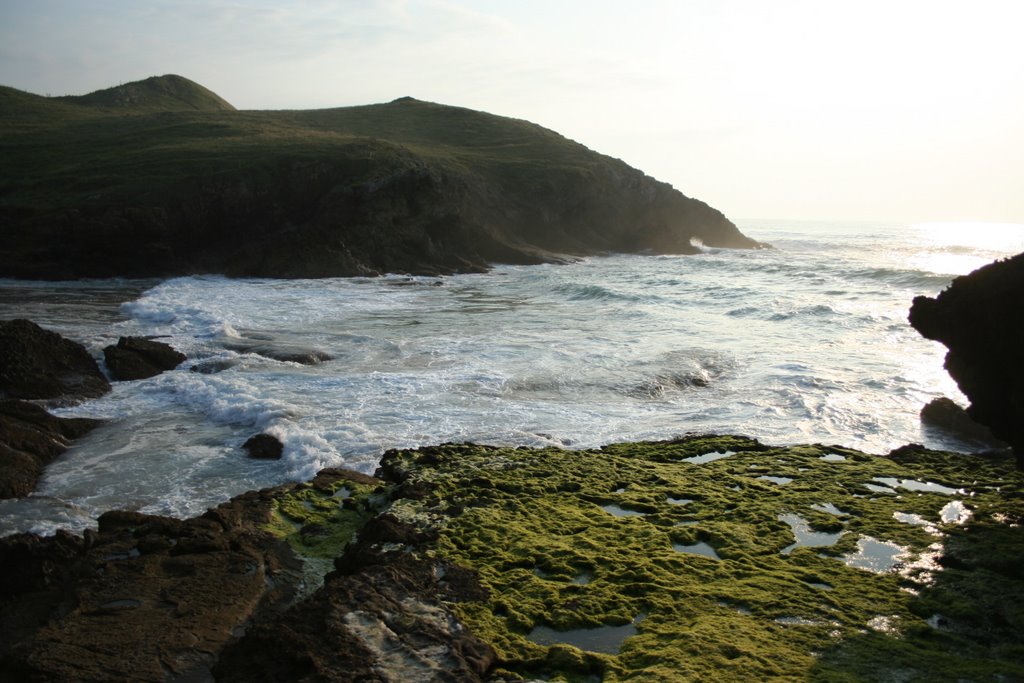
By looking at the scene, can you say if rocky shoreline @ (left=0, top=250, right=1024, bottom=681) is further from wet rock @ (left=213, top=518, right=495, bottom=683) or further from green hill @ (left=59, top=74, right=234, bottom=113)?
green hill @ (left=59, top=74, right=234, bottom=113)

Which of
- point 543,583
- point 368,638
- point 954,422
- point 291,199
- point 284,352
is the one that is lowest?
point 543,583

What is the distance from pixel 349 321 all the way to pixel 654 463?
796 inches

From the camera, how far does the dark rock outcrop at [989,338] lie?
35.2ft

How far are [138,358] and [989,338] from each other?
19372 mm

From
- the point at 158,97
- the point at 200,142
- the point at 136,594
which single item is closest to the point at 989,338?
the point at 136,594

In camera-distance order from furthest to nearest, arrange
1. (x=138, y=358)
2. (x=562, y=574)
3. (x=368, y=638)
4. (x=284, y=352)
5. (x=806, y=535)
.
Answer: (x=284, y=352), (x=138, y=358), (x=806, y=535), (x=562, y=574), (x=368, y=638)

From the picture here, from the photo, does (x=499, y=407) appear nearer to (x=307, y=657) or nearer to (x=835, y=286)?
(x=307, y=657)

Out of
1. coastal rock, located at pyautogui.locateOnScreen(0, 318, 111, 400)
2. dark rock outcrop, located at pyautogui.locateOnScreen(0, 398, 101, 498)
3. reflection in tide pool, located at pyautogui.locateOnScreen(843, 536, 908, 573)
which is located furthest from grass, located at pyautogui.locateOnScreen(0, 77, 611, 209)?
reflection in tide pool, located at pyautogui.locateOnScreen(843, 536, 908, 573)

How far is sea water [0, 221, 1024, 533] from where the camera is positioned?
45.2ft

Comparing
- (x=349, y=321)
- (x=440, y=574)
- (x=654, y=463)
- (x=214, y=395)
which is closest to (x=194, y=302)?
(x=349, y=321)

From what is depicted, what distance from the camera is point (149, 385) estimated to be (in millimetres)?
19000

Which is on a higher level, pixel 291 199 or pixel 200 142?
pixel 200 142

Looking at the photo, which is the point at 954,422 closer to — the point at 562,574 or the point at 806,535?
the point at 806,535

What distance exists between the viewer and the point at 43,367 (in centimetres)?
1784
